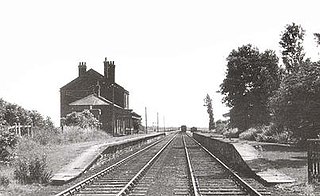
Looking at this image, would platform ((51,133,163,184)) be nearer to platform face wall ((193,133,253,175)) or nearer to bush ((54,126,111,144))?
platform face wall ((193,133,253,175))

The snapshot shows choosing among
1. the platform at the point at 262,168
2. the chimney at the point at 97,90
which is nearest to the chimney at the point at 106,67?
the chimney at the point at 97,90

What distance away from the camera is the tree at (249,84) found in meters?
60.2

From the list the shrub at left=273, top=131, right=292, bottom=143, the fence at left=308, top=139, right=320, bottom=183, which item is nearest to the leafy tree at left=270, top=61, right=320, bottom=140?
the fence at left=308, top=139, right=320, bottom=183

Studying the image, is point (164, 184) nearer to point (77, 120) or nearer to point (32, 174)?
point (32, 174)

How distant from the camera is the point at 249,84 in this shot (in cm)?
6291

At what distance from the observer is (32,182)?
15297 mm

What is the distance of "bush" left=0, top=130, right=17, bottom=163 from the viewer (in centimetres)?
1709

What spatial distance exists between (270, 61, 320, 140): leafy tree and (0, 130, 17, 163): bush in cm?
1438

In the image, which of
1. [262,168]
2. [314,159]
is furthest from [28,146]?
[314,159]

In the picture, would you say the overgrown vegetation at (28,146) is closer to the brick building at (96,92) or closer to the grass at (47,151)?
the grass at (47,151)

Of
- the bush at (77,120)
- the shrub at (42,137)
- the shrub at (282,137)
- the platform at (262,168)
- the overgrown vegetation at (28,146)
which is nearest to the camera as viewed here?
the platform at (262,168)

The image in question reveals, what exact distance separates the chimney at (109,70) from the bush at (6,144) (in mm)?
67216

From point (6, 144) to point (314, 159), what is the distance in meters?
10.9

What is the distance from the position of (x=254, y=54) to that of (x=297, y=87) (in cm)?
4118
